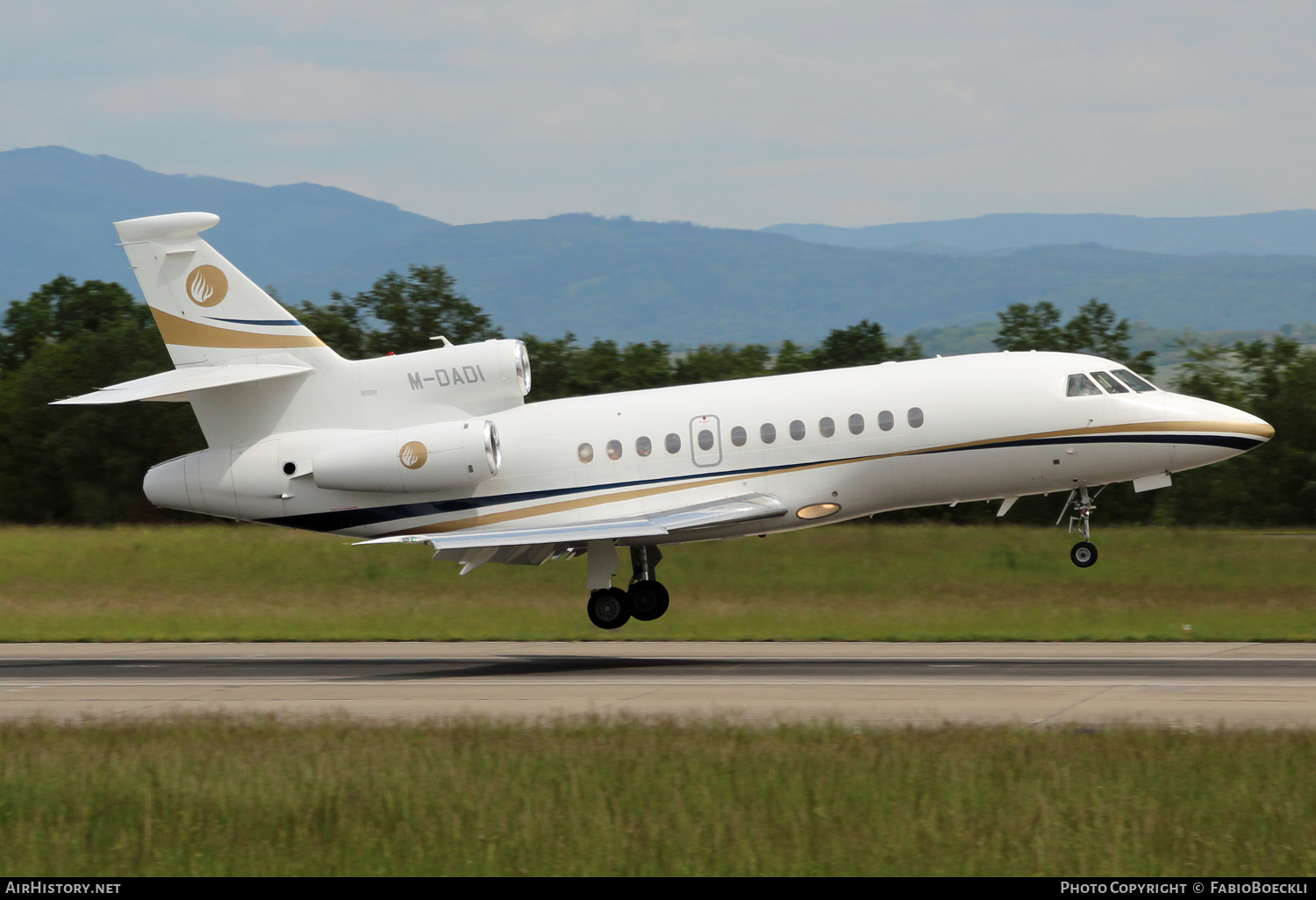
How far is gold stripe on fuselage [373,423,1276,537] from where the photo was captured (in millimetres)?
24031

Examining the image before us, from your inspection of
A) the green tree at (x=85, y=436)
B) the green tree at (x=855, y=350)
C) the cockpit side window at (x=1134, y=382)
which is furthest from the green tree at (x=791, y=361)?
the cockpit side window at (x=1134, y=382)

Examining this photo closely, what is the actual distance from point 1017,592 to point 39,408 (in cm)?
3954

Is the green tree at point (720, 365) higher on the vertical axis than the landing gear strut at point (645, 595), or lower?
higher

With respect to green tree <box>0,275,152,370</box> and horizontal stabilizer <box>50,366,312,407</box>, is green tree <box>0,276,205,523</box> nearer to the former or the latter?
green tree <box>0,275,152,370</box>

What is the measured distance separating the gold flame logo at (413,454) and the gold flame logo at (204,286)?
4528mm

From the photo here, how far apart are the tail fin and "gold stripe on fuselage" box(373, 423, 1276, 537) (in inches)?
194

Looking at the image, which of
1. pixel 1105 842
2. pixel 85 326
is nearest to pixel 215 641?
pixel 1105 842

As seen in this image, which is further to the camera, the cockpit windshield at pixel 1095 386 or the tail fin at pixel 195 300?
the tail fin at pixel 195 300

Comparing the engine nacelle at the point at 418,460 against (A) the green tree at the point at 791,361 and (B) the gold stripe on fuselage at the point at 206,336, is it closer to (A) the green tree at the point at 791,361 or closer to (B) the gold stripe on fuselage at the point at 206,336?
(B) the gold stripe on fuselage at the point at 206,336

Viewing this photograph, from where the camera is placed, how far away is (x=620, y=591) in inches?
1001

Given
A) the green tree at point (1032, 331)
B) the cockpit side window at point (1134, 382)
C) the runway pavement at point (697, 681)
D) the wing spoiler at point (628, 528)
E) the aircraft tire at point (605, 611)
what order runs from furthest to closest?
the green tree at point (1032, 331), the aircraft tire at point (605, 611), the cockpit side window at point (1134, 382), the wing spoiler at point (628, 528), the runway pavement at point (697, 681)

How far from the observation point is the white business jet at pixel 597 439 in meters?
24.1
